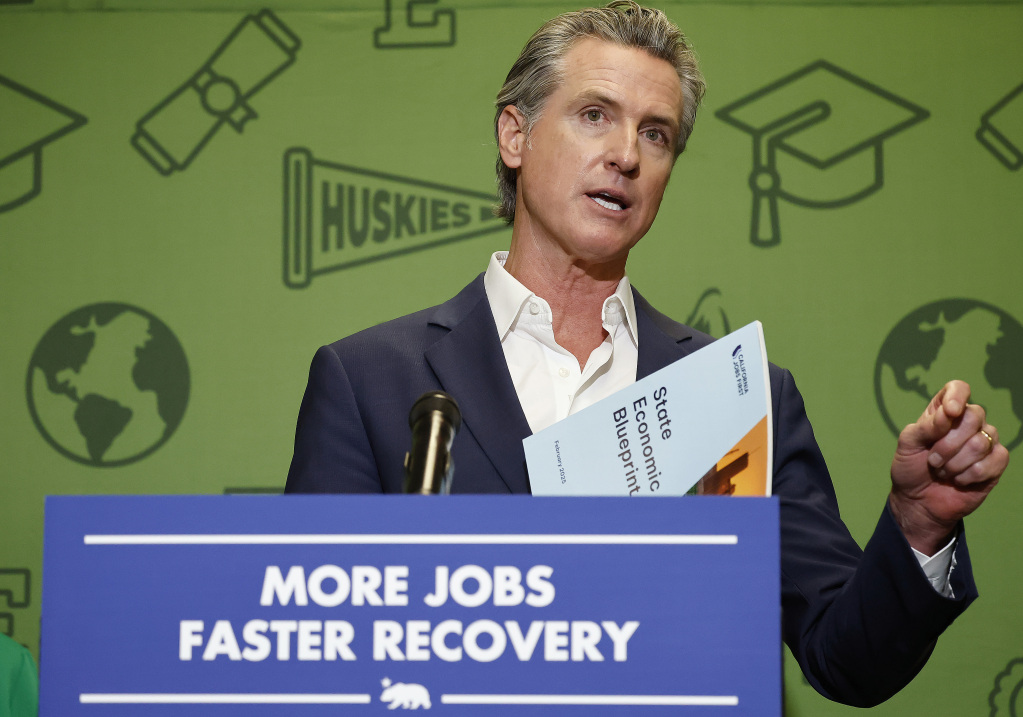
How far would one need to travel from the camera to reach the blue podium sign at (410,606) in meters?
0.64

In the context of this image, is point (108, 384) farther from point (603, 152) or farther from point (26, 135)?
point (603, 152)

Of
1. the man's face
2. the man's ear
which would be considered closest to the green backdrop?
the man's ear

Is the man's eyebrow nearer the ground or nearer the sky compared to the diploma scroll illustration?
nearer the ground

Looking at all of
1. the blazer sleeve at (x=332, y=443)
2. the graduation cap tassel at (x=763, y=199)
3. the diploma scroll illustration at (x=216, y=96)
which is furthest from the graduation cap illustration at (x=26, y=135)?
the graduation cap tassel at (x=763, y=199)

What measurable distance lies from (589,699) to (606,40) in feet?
3.14

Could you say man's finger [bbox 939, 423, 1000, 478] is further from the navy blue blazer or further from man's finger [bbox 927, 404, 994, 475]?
the navy blue blazer

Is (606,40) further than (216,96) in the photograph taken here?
No

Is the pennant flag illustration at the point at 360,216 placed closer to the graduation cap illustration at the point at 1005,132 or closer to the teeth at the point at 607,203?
the teeth at the point at 607,203

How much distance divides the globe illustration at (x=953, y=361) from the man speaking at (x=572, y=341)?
2.85ft

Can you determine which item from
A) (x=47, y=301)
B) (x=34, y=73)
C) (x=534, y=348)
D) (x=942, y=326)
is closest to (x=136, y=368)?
(x=47, y=301)

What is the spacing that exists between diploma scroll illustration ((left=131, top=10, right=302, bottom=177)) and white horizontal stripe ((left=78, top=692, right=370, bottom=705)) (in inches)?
68.8

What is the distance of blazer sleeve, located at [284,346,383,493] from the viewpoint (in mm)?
1191

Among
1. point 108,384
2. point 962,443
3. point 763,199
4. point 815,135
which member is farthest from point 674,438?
point 108,384

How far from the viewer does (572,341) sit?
1.35 metres
